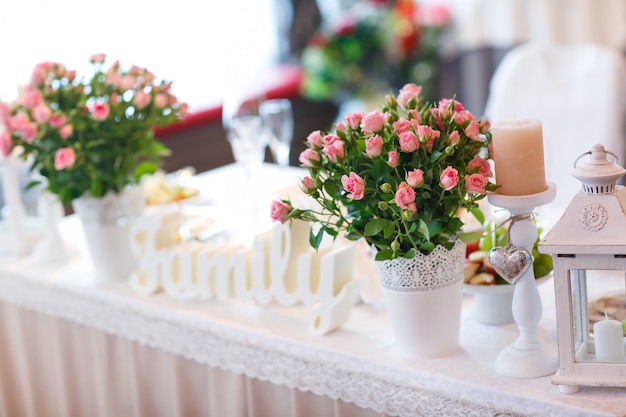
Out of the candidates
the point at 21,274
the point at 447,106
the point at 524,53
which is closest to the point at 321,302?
the point at 447,106

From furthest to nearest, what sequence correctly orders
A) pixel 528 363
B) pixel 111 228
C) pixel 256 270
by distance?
pixel 111 228 → pixel 256 270 → pixel 528 363

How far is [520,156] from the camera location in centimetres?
123

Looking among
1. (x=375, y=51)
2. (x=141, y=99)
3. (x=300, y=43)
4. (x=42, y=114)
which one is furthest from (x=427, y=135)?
(x=300, y=43)

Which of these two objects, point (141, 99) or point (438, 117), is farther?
point (141, 99)

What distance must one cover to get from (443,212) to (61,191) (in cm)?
87

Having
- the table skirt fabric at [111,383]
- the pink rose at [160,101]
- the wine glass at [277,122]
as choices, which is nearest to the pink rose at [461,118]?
the table skirt fabric at [111,383]

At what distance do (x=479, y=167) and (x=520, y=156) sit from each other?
0.06m

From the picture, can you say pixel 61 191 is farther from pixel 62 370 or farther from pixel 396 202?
pixel 396 202

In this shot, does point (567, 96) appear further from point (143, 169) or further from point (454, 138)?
point (454, 138)

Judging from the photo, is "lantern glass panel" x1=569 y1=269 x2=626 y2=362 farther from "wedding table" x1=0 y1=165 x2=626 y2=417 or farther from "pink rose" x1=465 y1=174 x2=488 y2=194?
"pink rose" x1=465 y1=174 x2=488 y2=194

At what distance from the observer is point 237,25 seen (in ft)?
13.3

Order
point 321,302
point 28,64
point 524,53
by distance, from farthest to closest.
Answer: point 28,64 < point 524,53 < point 321,302

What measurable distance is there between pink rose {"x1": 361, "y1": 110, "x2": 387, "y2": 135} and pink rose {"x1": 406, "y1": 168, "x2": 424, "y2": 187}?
88 millimetres

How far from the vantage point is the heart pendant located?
1.23 m
